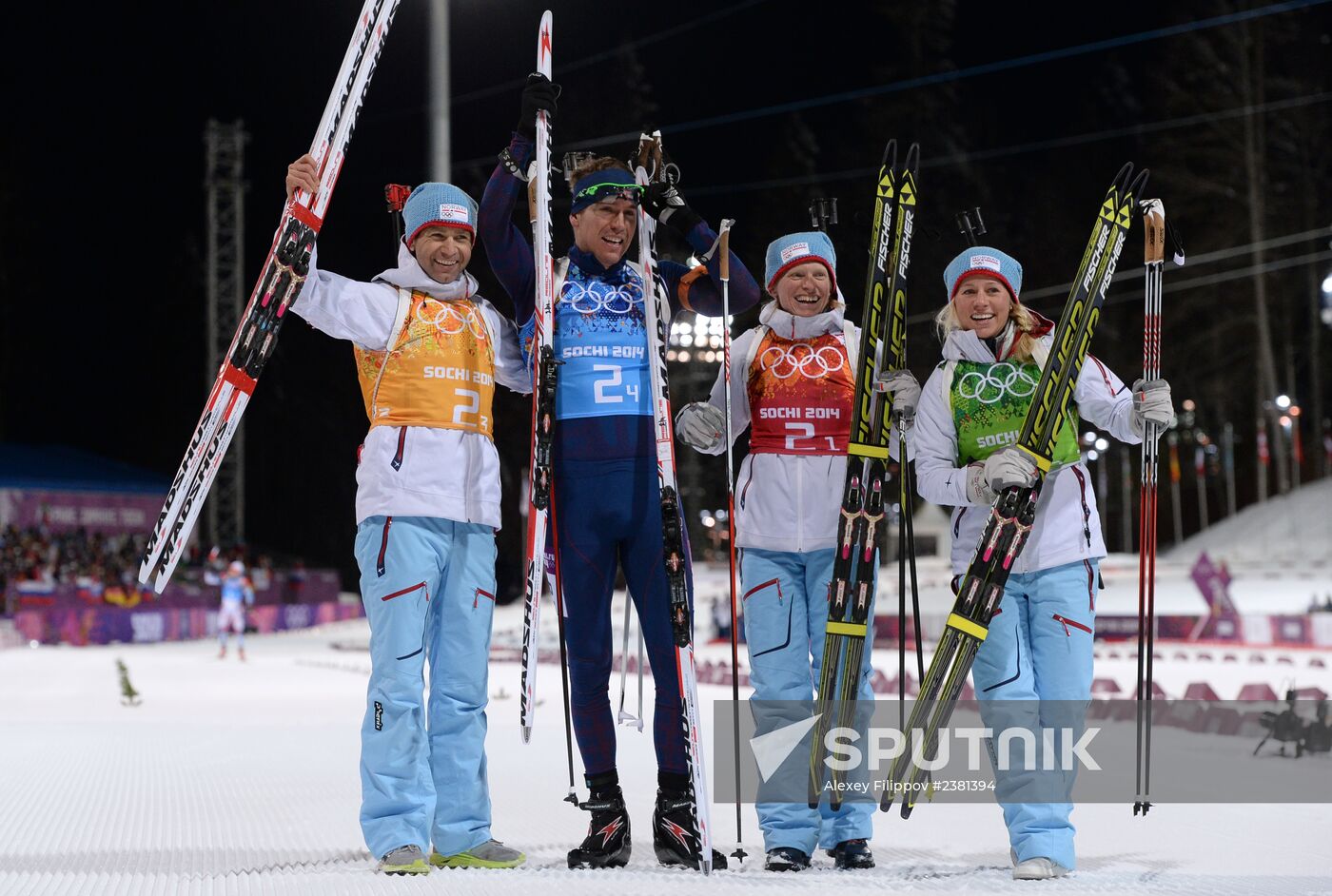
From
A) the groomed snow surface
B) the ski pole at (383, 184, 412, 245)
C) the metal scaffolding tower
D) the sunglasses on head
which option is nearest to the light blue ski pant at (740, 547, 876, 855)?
the groomed snow surface

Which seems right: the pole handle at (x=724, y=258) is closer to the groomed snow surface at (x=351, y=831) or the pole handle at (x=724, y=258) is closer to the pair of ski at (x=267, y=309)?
the pair of ski at (x=267, y=309)

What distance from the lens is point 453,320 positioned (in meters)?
4.40

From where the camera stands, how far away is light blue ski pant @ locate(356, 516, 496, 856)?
4.05 meters

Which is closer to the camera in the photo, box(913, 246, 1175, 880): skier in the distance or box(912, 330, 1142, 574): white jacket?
box(913, 246, 1175, 880): skier in the distance

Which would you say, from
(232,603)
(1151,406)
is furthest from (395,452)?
(232,603)

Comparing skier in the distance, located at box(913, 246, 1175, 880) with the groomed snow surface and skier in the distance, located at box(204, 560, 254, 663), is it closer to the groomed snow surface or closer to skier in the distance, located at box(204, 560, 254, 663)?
the groomed snow surface

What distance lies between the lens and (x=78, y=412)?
38.4 meters

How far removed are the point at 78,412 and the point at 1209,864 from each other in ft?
128

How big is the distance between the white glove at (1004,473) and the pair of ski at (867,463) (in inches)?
13.0

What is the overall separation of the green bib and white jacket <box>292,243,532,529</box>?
5.09ft

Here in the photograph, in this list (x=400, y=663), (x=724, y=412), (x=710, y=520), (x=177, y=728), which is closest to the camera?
(x=400, y=663)

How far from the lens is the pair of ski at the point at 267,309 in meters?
4.20

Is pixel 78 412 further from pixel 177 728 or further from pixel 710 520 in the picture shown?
pixel 177 728

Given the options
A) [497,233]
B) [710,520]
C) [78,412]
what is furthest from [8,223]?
[497,233]
